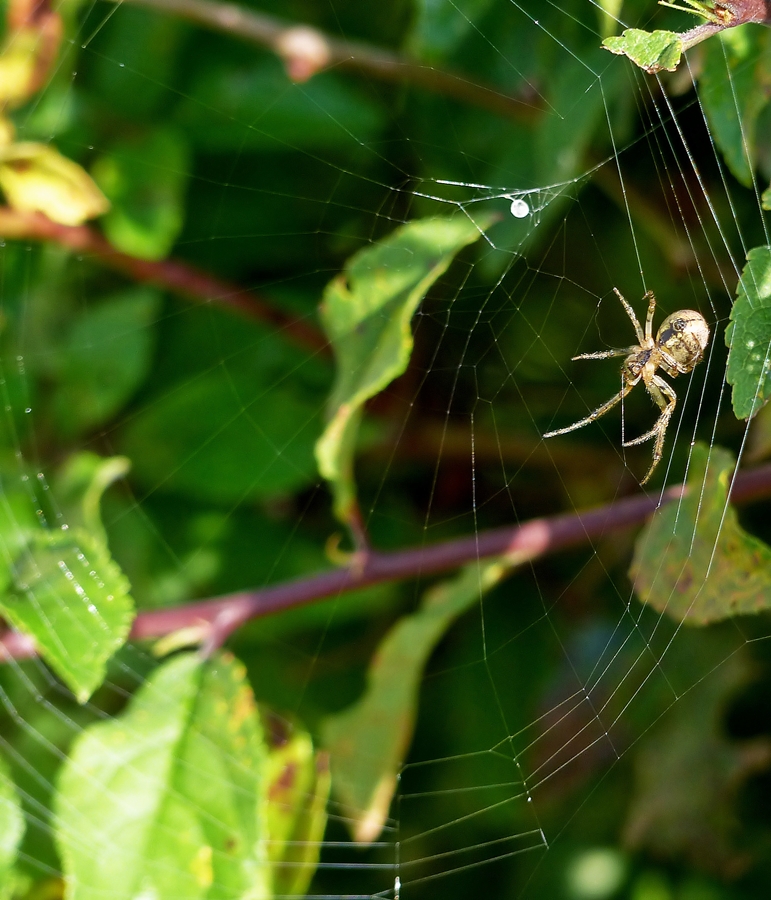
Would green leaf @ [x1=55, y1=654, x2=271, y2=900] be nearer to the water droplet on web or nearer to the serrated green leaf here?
the serrated green leaf

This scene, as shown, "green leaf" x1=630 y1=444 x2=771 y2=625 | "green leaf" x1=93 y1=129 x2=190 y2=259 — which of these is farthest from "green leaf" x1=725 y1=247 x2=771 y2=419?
"green leaf" x1=93 y1=129 x2=190 y2=259

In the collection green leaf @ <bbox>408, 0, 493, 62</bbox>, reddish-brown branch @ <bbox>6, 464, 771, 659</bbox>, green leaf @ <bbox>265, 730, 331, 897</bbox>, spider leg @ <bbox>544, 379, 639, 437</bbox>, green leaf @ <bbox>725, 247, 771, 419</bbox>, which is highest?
green leaf @ <bbox>408, 0, 493, 62</bbox>

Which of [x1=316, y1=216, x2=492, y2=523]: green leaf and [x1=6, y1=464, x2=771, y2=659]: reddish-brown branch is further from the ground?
[x1=316, y1=216, x2=492, y2=523]: green leaf

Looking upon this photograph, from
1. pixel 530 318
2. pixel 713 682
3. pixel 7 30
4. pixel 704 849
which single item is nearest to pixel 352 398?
pixel 530 318

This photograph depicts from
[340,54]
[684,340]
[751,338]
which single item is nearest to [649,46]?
[751,338]

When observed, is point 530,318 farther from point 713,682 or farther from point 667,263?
point 713,682

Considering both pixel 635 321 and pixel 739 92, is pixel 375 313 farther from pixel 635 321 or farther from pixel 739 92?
pixel 739 92
